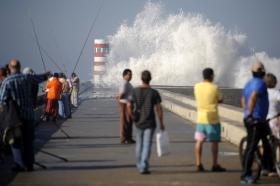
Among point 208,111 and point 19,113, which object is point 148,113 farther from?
point 19,113

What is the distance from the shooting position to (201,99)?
14.6 metres

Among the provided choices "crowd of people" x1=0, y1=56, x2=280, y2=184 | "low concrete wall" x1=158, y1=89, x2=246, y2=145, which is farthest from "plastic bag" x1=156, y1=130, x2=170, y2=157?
"low concrete wall" x1=158, y1=89, x2=246, y2=145

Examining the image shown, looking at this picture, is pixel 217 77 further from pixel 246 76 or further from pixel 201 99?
pixel 201 99

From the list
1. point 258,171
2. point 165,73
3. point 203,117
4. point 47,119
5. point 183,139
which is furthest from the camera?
point 165,73

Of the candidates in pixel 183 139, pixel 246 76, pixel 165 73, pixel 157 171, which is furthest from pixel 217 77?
pixel 157 171

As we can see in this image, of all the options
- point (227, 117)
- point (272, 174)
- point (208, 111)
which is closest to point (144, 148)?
point (208, 111)

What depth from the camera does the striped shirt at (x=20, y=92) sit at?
14969 mm

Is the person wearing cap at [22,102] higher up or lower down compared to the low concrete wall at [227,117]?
higher up

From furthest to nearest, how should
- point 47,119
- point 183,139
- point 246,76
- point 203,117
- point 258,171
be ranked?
1. point 246,76
2. point 47,119
3. point 183,139
4. point 203,117
5. point 258,171

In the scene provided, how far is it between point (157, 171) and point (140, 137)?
2.37 feet

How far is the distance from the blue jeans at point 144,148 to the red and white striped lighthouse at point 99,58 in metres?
142

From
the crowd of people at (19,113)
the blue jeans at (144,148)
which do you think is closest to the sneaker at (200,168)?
the blue jeans at (144,148)

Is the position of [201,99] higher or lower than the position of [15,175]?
higher

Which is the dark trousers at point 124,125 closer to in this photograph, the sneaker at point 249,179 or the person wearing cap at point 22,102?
the person wearing cap at point 22,102
